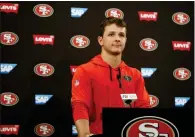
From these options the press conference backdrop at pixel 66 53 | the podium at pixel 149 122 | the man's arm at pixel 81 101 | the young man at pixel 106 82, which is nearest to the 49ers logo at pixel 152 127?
the podium at pixel 149 122

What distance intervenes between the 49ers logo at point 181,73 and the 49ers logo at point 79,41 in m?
0.89

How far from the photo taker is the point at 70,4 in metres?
3.15

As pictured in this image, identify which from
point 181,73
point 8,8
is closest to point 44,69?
point 8,8

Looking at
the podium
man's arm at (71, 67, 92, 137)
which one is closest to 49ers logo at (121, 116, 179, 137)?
the podium

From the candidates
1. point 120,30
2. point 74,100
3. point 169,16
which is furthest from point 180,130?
point 169,16

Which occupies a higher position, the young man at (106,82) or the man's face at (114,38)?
the man's face at (114,38)

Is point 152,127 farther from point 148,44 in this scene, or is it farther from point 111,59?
point 148,44

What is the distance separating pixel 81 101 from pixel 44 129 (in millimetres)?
915

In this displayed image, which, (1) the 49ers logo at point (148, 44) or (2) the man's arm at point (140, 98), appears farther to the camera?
(1) the 49ers logo at point (148, 44)

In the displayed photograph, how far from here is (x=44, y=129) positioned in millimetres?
3002

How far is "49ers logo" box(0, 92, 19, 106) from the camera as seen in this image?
2.96 m

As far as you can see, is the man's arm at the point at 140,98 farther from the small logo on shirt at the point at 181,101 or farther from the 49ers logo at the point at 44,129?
the 49ers logo at the point at 44,129

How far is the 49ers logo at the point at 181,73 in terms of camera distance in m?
Result: 3.23

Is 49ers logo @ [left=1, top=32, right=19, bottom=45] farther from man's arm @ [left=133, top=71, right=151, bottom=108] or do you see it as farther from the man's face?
man's arm @ [left=133, top=71, right=151, bottom=108]
